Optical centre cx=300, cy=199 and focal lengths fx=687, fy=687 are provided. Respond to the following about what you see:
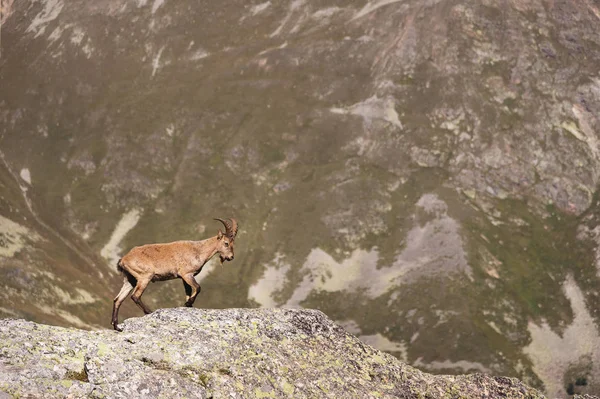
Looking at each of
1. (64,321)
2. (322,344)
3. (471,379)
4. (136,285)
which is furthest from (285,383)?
(64,321)

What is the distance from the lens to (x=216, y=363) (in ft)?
73.4

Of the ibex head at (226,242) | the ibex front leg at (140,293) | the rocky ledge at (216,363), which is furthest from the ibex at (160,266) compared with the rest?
the rocky ledge at (216,363)

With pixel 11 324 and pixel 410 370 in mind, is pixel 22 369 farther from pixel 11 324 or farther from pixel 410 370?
pixel 410 370

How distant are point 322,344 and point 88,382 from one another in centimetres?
883

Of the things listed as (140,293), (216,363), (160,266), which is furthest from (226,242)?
(216,363)

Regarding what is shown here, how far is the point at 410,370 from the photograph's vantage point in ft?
85.8

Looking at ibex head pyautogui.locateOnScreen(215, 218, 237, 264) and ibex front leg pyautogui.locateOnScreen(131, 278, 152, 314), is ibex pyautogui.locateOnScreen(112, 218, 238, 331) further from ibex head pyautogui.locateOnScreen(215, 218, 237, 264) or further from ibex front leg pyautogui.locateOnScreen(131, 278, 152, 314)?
ibex head pyautogui.locateOnScreen(215, 218, 237, 264)

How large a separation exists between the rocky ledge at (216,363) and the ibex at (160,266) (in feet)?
16.6

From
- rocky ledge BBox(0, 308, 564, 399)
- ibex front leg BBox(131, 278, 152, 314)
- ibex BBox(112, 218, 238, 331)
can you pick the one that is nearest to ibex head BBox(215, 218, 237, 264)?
ibex BBox(112, 218, 238, 331)

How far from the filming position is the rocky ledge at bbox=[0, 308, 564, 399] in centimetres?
2014

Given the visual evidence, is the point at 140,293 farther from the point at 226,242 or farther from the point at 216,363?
the point at 216,363

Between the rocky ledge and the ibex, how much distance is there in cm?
507

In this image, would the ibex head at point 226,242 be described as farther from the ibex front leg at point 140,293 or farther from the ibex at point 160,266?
the ibex front leg at point 140,293

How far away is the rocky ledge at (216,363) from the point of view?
66.1 ft
